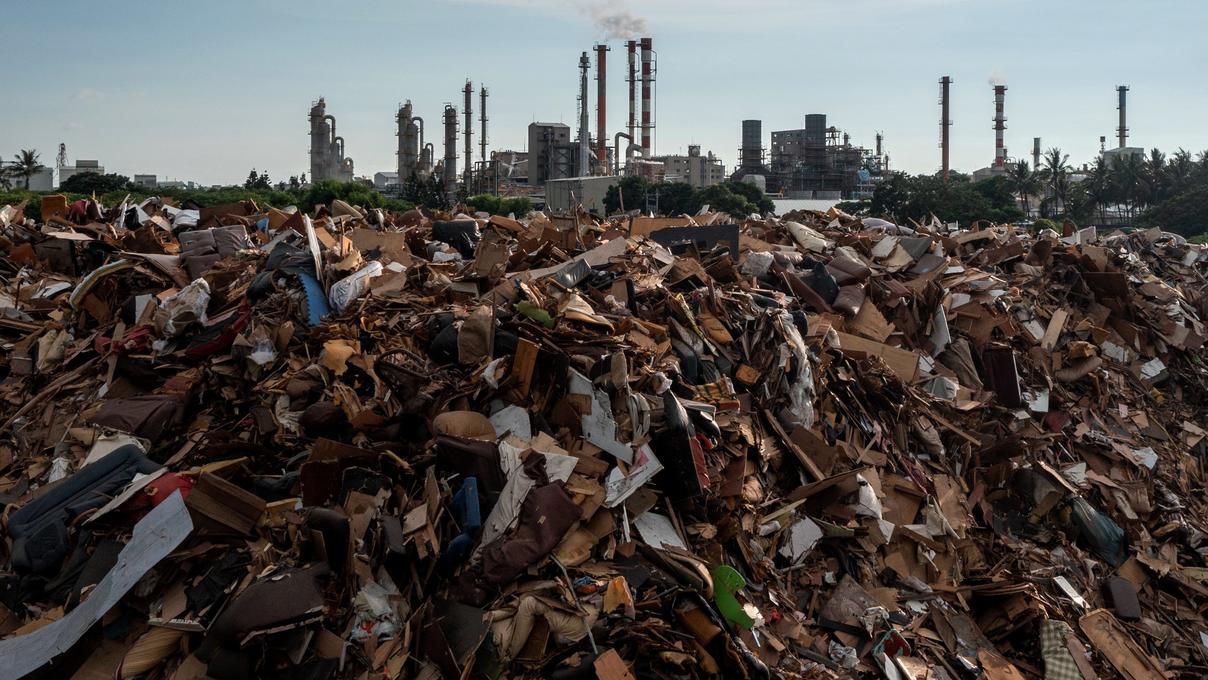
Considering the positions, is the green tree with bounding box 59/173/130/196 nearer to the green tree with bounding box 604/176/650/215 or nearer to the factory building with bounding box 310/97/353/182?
the factory building with bounding box 310/97/353/182

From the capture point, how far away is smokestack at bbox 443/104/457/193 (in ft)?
194

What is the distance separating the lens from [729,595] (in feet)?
15.2

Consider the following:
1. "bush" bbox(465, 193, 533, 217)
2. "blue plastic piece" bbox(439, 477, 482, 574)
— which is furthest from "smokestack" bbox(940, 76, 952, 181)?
"blue plastic piece" bbox(439, 477, 482, 574)

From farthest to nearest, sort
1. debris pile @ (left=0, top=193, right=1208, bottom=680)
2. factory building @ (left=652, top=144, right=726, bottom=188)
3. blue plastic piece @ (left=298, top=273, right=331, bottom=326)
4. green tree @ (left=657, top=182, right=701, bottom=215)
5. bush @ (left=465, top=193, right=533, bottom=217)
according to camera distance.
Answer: factory building @ (left=652, top=144, right=726, bottom=188)
green tree @ (left=657, top=182, right=701, bottom=215)
bush @ (left=465, top=193, right=533, bottom=217)
blue plastic piece @ (left=298, top=273, right=331, bottom=326)
debris pile @ (left=0, top=193, right=1208, bottom=680)

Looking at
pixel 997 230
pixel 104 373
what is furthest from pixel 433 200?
pixel 104 373

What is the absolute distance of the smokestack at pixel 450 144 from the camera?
59.2 m

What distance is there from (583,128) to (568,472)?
2078 inches

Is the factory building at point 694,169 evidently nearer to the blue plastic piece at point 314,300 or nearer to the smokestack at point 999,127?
the smokestack at point 999,127

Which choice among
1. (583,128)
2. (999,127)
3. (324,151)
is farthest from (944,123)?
(324,151)

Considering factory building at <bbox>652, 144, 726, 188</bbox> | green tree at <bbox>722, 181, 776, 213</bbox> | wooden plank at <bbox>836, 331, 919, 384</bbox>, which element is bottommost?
wooden plank at <bbox>836, 331, 919, 384</bbox>

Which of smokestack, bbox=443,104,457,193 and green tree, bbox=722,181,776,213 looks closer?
green tree, bbox=722,181,776,213

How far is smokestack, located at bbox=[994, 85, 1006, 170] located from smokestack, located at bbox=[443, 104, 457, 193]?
39084mm

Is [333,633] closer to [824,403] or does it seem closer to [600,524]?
[600,524]

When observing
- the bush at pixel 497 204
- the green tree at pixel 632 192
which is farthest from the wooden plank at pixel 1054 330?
the green tree at pixel 632 192
